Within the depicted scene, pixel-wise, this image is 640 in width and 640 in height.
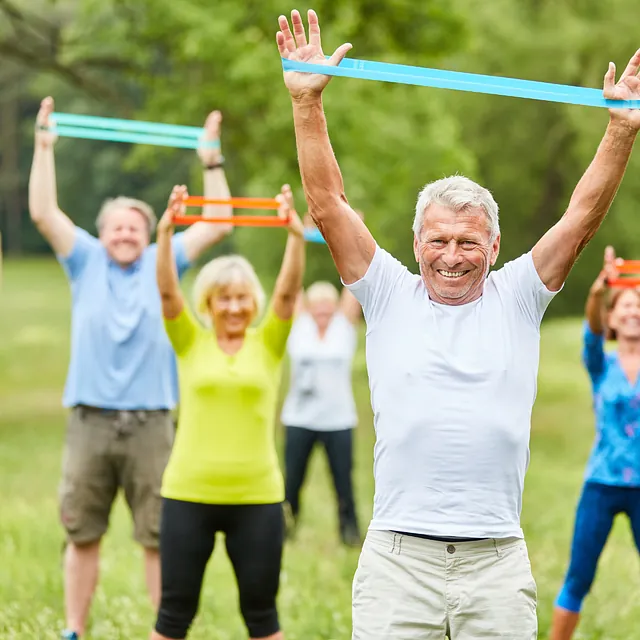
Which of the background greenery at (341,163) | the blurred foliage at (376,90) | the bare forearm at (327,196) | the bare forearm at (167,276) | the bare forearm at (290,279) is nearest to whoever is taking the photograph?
the bare forearm at (327,196)

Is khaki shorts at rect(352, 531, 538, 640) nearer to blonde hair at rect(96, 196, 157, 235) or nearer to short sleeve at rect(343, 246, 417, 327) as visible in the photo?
short sleeve at rect(343, 246, 417, 327)

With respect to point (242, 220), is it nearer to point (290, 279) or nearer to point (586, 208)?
point (290, 279)

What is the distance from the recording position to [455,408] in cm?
364

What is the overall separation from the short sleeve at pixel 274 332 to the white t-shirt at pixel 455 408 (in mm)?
1734

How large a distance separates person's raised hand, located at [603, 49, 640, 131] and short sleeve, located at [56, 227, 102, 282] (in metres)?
3.32

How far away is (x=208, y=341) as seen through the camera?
216 inches

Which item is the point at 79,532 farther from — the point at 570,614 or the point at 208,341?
the point at 570,614

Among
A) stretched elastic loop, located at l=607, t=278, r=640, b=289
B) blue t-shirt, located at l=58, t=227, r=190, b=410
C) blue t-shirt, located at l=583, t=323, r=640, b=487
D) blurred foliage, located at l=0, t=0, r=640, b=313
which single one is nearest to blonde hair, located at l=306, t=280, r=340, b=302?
blue t-shirt, located at l=58, t=227, r=190, b=410

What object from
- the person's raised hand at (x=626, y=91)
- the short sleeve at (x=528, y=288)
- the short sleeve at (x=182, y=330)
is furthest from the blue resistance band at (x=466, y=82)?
the short sleeve at (x=182, y=330)

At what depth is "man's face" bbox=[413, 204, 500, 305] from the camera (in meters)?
3.71

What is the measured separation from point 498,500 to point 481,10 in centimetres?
2714

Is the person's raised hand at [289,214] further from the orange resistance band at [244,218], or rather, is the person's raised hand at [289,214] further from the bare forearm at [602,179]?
the bare forearm at [602,179]

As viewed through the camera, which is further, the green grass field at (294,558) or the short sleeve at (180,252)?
the green grass field at (294,558)

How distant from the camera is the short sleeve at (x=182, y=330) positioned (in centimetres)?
539
